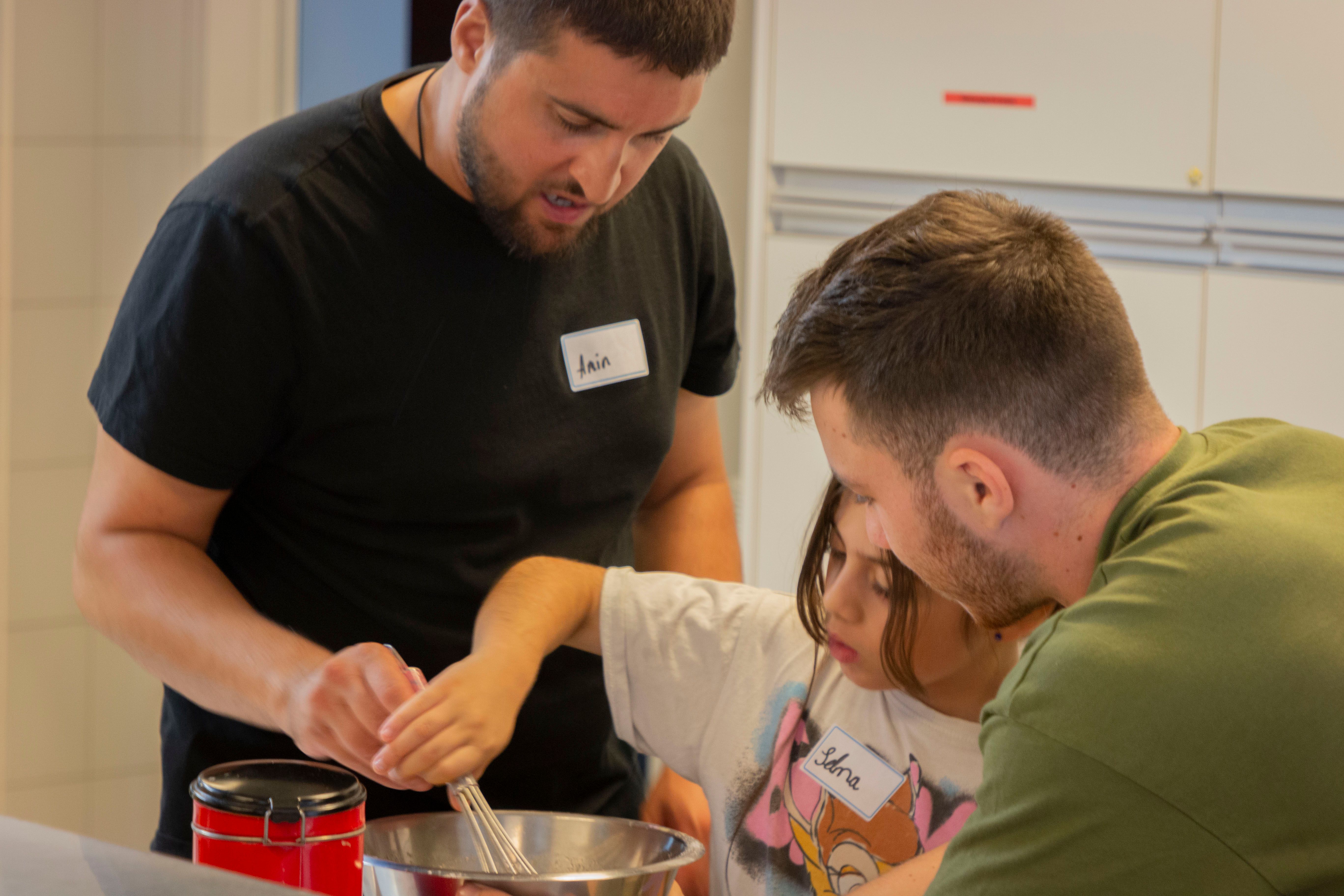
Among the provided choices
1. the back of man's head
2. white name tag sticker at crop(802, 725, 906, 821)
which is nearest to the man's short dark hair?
the back of man's head

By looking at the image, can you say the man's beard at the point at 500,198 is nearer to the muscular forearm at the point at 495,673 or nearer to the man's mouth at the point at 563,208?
the man's mouth at the point at 563,208

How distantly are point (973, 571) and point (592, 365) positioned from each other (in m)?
0.43

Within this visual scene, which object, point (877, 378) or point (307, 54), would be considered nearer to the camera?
point (877, 378)

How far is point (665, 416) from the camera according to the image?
4.15 ft

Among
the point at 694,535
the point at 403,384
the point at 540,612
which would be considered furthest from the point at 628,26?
the point at 694,535

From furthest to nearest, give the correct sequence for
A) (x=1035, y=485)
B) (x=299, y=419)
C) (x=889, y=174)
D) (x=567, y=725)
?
(x=889, y=174) → (x=567, y=725) → (x=299, y=419) → (x=1035, y=485)

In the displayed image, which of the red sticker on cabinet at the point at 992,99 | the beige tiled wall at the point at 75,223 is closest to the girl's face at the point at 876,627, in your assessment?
the red sticker on cabinet at the point at 992,99

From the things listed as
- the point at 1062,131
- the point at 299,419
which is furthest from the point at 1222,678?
the point at 1062,131

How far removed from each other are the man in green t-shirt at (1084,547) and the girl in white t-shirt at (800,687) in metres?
0.12

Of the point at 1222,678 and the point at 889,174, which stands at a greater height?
the point at 889,174

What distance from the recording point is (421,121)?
44.5 inches

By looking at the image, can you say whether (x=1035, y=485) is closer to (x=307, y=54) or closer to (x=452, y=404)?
(x=452, y=404)

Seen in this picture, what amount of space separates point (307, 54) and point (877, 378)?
181 cm

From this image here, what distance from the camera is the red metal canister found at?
0.75 meters
